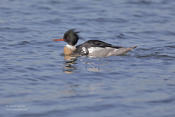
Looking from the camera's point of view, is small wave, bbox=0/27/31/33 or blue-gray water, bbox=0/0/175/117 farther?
small wave, bbox=0/27/31/33

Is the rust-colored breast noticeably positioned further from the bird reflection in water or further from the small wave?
the small wave

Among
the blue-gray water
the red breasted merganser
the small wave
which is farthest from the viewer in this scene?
the small wave

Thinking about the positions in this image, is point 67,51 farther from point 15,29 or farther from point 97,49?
point 15,29

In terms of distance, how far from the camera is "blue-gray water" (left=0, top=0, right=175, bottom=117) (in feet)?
26.8

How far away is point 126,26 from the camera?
58.9ft

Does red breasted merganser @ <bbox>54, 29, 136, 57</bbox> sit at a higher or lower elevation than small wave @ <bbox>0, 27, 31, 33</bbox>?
lower

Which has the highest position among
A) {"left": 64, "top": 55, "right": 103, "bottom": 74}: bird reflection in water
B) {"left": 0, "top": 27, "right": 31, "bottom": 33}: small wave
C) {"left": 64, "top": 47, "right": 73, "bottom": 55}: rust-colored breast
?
{"left": 0, "top": 27, "right": 31, "bottom": 33}: small wave

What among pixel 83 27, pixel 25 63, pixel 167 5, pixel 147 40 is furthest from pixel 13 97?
pixel 167 5

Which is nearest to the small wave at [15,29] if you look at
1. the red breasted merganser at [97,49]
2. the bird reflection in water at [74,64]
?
the red breasted merganser at [97,49]

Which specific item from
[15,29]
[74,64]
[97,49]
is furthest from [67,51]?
[15,29]

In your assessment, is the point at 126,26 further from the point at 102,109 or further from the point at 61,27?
the point at 102,109

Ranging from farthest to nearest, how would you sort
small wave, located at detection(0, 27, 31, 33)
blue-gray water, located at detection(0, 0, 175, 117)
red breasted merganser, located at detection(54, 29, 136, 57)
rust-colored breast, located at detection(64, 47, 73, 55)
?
small wave, located at detection(0, 27, 31, 33) < rust-colored breast, located at detection(64, 47, 73, 55) < red breasted merganser, located at detection(54, 29, 136, 57) < blue-gray water, located at detection(0, 0, 175, 117)

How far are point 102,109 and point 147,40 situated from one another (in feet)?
26.2

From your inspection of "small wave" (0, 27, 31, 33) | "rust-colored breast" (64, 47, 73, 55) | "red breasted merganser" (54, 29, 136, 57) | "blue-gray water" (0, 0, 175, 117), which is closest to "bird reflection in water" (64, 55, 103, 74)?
"blue-gray water" (0, 0, 175, 117)
